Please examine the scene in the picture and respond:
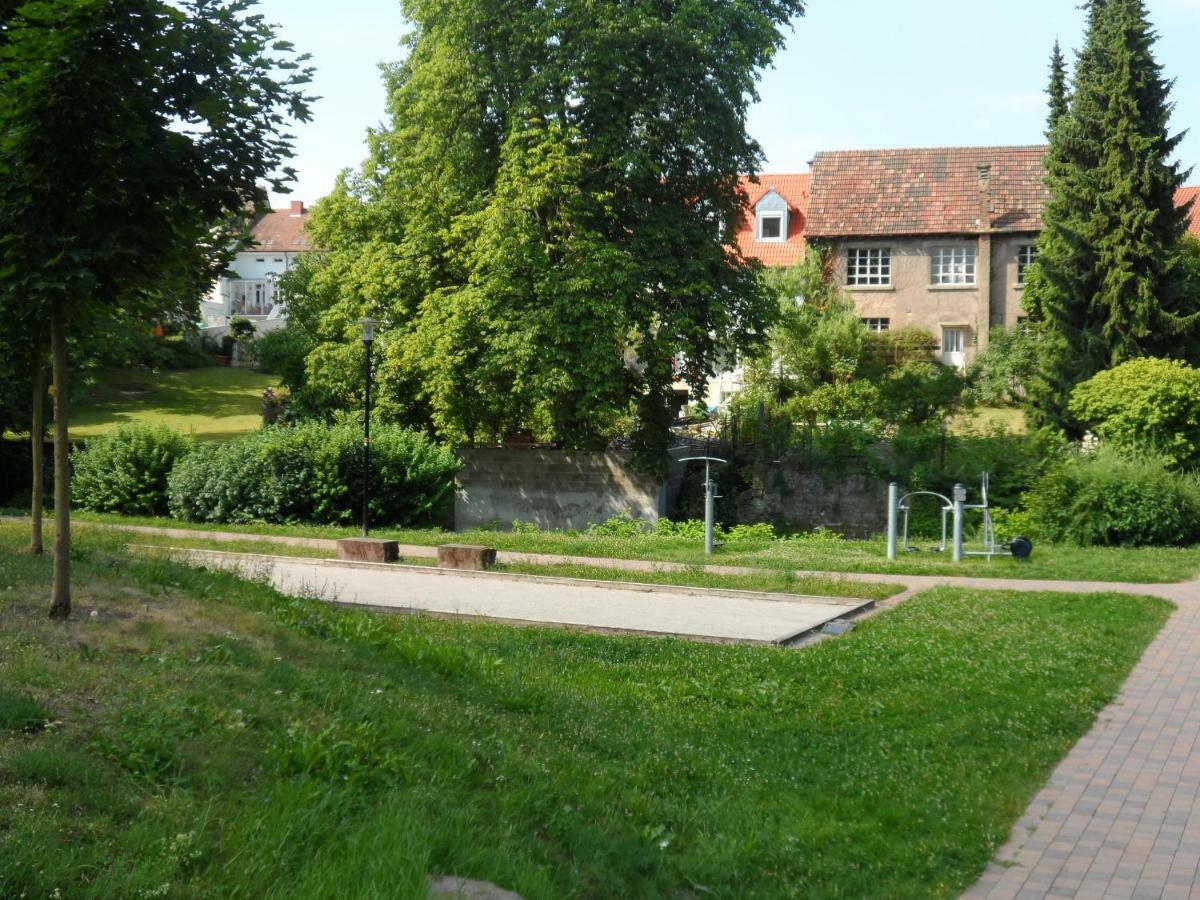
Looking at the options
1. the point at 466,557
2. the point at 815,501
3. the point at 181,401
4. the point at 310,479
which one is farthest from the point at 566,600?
the point at 181,401

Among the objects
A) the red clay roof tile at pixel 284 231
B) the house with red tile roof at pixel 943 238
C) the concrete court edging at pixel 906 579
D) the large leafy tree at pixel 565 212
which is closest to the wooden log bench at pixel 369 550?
the concrete court edging at pixel 906 579

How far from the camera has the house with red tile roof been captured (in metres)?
46.0

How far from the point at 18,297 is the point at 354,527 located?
18601 mm

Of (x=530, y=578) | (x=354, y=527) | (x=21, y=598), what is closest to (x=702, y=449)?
(x=354, y=527)

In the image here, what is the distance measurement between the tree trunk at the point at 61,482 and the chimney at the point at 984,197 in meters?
41.7

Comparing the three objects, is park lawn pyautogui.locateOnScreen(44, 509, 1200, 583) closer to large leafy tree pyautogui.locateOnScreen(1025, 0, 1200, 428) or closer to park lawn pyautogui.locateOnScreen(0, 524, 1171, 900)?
park lawn pyautogui.locateOnScreen(0, 524, 1171, 900)

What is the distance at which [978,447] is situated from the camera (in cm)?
2795

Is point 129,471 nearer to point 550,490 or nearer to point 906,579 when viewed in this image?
point 550,490

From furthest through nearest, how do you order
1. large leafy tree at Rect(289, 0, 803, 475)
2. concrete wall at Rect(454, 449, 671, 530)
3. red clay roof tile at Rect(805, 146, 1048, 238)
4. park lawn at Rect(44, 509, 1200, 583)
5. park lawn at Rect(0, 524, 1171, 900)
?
red clay roof tile at Rect(805, 146, 1048, 238), concrete wall at Rect(454, 449, 671, 530), large leafy tree at Rect(289, 0, 803, 475), park lawn at Rect(44, 509, 1200, 583), park lawn at Rect(0, 524, 1171, 900)

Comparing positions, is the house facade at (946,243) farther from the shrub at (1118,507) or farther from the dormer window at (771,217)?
the shrub at (1118,507)

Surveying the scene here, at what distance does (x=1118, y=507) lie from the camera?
23.9 m

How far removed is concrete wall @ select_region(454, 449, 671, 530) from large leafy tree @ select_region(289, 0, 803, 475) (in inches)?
32.3

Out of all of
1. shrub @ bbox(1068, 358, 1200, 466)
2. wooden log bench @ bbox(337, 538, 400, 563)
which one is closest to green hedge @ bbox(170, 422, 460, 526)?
wooden log bench @ bbox(337, 538, 400, 563)

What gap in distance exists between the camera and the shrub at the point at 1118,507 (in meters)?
23.7
